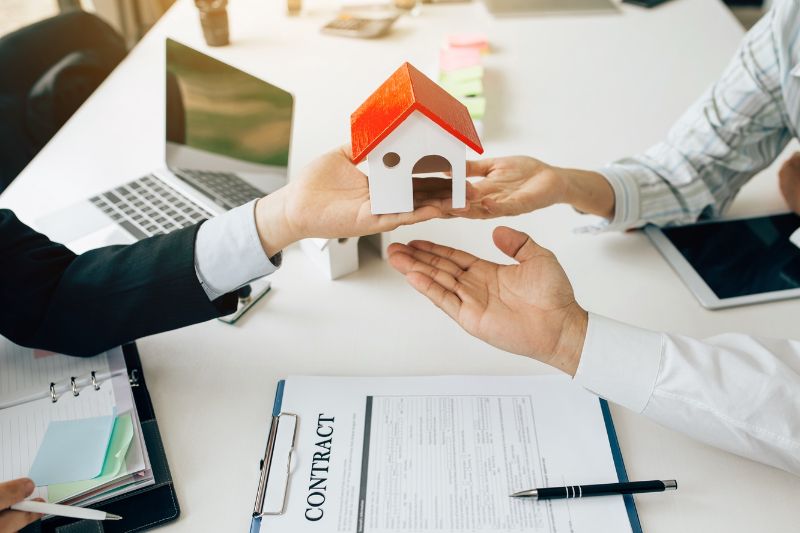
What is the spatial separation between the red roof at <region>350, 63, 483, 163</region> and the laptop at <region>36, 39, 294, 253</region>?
40 cm

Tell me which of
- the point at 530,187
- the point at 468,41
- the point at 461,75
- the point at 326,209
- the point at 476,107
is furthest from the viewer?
the point at 468,41

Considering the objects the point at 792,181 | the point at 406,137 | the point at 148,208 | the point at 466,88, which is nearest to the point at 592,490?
the point at 406,137

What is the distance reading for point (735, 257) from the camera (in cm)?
112

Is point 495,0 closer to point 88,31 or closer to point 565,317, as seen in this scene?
point 88,31

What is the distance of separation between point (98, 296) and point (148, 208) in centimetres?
38

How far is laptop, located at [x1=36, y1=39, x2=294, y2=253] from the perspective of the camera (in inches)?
47.1

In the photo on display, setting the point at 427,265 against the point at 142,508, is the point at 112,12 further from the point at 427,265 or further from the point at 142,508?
the point at 142,508

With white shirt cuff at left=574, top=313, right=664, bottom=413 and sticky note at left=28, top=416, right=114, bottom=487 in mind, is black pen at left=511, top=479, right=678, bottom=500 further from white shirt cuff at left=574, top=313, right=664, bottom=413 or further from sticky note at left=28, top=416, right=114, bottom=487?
sticky note at left=28, top=416, right=114, bottom=487

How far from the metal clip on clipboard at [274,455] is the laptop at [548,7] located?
1.67 m

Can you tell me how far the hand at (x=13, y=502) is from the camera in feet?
2.20

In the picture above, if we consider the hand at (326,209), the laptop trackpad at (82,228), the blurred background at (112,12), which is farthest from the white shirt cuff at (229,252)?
the blurred background at (112,12)

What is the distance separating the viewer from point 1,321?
34.4 inches

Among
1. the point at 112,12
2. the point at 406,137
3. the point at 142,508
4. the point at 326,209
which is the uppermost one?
the point at 406,137

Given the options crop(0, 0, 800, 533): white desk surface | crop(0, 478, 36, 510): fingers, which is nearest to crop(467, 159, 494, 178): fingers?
crop(0, 0, 800, 533): white desk surface
